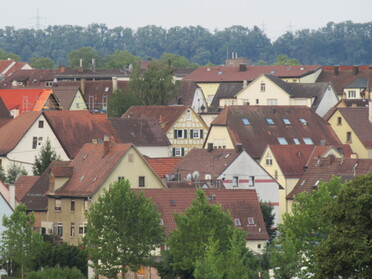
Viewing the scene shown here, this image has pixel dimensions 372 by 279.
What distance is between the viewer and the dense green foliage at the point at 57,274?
59234mm

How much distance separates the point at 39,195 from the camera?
251 feet

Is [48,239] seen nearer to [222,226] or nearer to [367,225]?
[222,226]

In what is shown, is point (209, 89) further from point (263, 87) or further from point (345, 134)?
point (345, 134)

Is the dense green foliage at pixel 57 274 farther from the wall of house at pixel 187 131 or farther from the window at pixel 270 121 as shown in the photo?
the wall of house at pixel 187 131

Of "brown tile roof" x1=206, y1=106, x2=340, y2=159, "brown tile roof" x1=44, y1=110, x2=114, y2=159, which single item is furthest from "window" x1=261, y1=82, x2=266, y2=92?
"brown tile roof" x1=44, y1=110, x2=114, y2=159

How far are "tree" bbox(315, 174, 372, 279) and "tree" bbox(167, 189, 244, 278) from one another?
13.3 m

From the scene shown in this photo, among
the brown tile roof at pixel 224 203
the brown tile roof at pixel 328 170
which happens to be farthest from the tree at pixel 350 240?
the brown tile roof at pixel 328 170

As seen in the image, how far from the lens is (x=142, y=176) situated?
73.9m

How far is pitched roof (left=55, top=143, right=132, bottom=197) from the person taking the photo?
7275cm

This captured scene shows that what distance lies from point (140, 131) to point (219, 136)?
5.06 m

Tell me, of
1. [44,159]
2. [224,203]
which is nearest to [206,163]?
[44,159]

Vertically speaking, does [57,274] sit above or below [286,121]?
below

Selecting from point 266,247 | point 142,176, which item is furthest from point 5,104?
point 266,247

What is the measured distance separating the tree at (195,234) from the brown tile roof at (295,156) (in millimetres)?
25242
